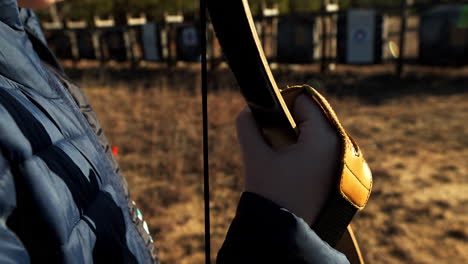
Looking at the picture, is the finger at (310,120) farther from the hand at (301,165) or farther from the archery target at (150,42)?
the archery target at (150,42)

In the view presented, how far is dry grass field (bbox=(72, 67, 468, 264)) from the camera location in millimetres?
2711

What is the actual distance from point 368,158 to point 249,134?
3.64m

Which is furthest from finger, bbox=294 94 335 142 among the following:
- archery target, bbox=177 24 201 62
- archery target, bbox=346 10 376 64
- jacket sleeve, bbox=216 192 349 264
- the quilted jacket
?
archery target, bbox=177 24 201 62

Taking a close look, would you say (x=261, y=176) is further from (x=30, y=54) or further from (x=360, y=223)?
(x=360, y=223)

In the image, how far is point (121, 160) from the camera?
4.24 meters

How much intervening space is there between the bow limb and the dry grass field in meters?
2.16

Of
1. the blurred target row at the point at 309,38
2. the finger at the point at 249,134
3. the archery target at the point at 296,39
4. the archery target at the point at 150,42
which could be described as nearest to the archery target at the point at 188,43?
the blurred target row at the point at 309,38

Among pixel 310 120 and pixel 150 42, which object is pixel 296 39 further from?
pixel 310 120

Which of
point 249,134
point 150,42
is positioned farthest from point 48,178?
point 150,42

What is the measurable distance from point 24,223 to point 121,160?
3869 mm

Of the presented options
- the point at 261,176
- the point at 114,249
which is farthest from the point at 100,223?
the point at 261,176

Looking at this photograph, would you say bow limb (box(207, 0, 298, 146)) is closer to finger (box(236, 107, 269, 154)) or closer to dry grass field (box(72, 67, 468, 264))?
finger (box(236, 107, 269, 154))

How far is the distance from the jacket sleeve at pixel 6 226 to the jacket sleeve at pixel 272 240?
0.28 m

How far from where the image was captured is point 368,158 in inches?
156
